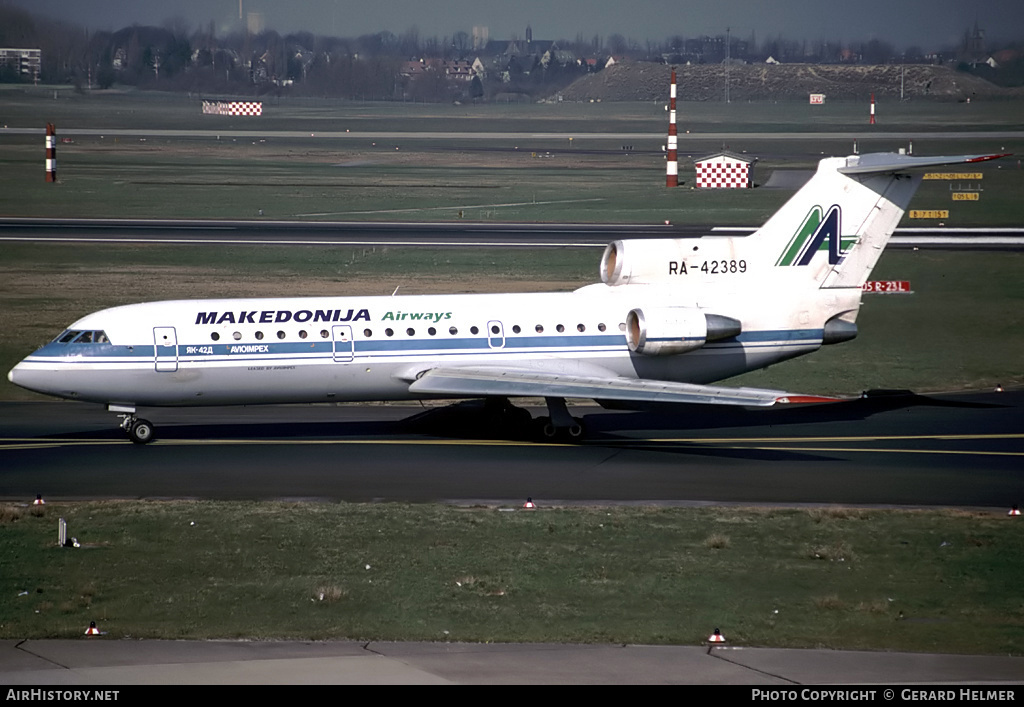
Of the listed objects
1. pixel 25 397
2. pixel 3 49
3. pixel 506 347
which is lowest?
pixel 25 397

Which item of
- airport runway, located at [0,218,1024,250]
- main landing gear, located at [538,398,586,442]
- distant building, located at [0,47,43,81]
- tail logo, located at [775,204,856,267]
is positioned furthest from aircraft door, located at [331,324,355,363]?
distant building, located at [0,47,43,81]

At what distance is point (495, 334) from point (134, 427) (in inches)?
319

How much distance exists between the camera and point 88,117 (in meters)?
150

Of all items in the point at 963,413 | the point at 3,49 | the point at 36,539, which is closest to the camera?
the point at 36,539

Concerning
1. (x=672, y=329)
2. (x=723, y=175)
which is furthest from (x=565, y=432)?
(x=723, y=175)

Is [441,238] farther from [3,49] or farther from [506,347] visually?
[3,49]

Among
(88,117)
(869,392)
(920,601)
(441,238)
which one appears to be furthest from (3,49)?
(920,601)

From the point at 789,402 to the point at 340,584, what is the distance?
10.7m

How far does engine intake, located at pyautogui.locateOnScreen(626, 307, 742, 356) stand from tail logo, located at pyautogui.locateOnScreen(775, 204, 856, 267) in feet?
7.99

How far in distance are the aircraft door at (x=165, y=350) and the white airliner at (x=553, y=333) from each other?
3 centimetres

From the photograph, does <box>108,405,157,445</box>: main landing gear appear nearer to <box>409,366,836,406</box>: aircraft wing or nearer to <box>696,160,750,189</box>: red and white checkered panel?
<box>409,366,836,406</box>: aircraft wing

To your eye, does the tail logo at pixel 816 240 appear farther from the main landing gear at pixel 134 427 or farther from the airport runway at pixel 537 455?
the main landing gear at pixel 134 427

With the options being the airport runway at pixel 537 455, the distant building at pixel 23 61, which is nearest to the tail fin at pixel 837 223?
the airport runway at pixel 537 455

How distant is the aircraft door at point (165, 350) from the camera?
2734 cm
